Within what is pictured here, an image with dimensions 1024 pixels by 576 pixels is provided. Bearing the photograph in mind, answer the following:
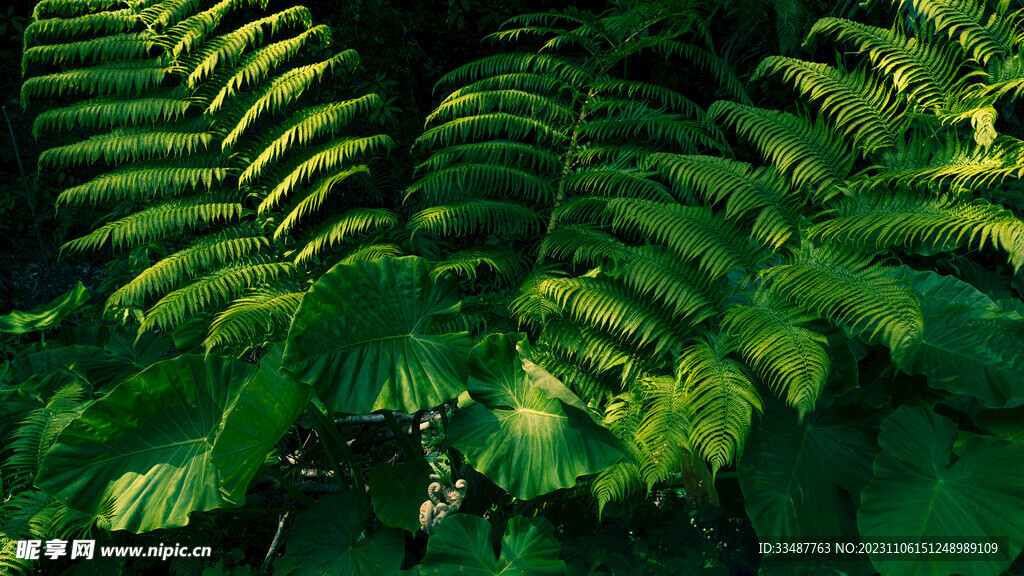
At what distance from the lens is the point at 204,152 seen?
85.7 inches

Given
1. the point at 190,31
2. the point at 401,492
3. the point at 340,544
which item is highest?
the point at 190,31

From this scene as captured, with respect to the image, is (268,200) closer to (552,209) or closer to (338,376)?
(338,376)

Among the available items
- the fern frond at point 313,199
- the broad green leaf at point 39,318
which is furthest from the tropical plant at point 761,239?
the broad green leaf at point 39,318

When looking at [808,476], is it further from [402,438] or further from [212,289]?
[212,289]

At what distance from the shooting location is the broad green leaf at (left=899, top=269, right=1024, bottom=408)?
1.40 metres

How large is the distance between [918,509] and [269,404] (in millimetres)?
1513

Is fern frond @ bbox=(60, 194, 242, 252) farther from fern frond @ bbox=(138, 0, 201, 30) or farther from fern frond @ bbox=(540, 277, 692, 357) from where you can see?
fern frond @ bbox=(540, 277, 692, 357)

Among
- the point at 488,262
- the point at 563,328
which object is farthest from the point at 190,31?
the point at 563,328

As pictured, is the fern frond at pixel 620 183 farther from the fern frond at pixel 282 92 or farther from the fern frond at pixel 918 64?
the fern frond at pixel 282 92

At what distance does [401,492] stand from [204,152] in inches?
58.2

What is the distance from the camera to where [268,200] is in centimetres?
200

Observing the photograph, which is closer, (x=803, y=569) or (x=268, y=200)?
(x=803, y=569)

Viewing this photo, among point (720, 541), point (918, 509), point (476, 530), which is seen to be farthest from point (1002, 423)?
point (476, 530)

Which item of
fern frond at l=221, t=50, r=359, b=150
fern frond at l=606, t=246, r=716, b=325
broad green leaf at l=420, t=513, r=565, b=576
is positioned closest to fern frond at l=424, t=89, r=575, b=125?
fern frond at l=221, t=50, r=359, b=150
